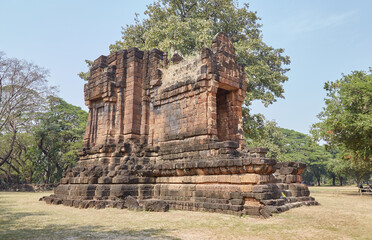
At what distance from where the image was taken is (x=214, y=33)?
22.1m

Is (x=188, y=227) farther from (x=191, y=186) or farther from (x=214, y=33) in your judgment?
(x=214, y=33)

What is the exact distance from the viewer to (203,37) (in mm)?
18984

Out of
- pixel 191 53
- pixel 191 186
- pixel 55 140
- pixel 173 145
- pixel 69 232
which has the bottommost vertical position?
pixel 69 232

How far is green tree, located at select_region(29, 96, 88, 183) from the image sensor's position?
A: 3145cm

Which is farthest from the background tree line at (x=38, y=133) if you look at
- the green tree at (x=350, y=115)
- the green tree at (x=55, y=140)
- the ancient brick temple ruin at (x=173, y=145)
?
the green tree at (x=350, y=115)

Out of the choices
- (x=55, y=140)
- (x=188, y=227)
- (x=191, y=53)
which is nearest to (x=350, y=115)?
(x=191, y=53)

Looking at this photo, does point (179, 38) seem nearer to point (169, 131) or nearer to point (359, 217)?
point (169, 131)

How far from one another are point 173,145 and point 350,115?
1240cm

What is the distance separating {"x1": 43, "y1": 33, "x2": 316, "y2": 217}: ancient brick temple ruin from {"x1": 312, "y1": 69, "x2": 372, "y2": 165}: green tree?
7726mm

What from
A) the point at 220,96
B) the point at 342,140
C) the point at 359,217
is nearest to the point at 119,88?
the point at 220,96

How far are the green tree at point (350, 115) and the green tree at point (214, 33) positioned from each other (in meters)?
3.76

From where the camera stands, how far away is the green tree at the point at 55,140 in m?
31.4

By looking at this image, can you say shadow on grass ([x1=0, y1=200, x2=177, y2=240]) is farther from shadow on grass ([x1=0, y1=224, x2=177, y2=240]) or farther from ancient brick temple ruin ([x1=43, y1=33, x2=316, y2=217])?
ancient brick temple ruin ([x1=43, y1=33, x2=316, y2=217])

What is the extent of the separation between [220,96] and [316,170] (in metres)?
53.3
